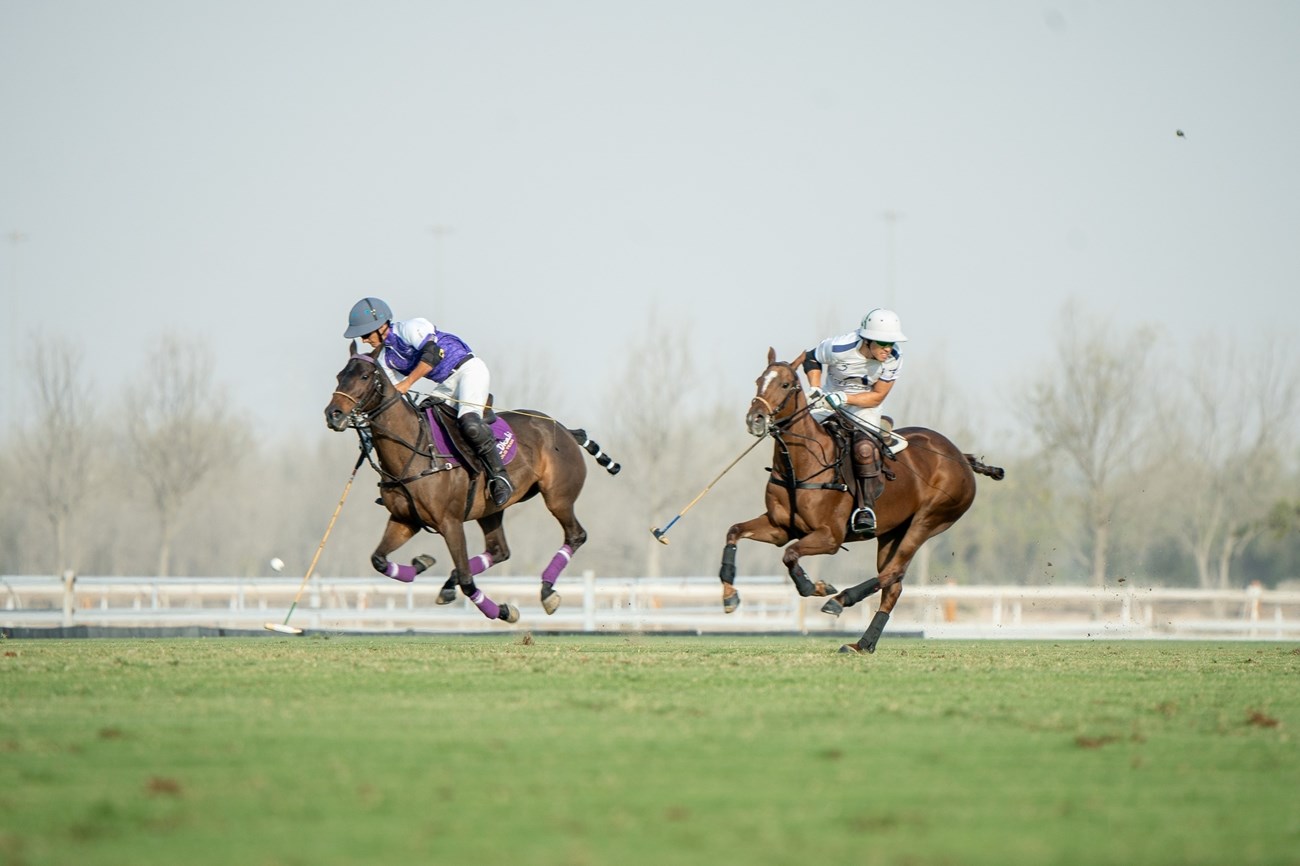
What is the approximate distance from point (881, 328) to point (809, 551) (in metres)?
2.22

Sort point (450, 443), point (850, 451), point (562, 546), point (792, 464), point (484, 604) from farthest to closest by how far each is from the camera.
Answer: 1. point (562, 546)
2. point (484, 604)
3. point (450, 443)
4. point (850, 451)
5. point (792, 464)

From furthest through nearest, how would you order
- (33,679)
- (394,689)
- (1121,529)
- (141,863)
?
(1121,529) → (33,679) → (394,689) → (141,863)

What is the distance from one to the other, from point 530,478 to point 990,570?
5124 cm

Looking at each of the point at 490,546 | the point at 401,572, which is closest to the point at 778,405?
the point at 490,546

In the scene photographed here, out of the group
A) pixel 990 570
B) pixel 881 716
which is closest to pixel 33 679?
pixel 881 716

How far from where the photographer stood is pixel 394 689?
32.2 feet

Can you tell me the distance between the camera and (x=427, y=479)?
48.2 feet

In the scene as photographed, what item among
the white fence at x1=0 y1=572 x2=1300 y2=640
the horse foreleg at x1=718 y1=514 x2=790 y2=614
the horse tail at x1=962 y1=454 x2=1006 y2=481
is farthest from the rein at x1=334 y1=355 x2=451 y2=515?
the white fence at x1=0 y1=572 x2=1300 y2=640

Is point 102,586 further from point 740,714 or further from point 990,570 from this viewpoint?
point 990,570

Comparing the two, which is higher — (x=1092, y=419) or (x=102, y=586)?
(x=1092, y=419)

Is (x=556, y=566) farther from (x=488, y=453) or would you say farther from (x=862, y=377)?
(x=862, y=377)

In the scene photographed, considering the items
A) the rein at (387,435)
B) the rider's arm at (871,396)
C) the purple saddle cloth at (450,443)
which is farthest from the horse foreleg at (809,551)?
the rein at (387,435)

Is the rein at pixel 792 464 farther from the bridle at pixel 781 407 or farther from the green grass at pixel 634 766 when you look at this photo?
the green grass at pixel 634 766

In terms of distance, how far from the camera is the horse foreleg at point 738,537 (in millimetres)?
13938
